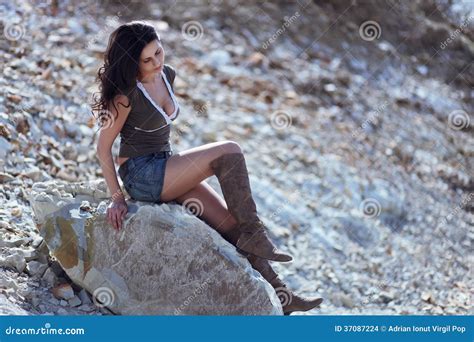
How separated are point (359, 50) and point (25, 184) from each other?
6366 mm

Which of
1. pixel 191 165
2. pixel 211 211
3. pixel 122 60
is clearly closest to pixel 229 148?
pixel 191 165

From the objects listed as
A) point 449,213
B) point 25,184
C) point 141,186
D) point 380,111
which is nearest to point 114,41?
point 141,186

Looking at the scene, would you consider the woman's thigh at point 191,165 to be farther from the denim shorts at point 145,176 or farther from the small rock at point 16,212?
the small rock at point 16,212

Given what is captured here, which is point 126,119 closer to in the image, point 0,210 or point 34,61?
point 0,210

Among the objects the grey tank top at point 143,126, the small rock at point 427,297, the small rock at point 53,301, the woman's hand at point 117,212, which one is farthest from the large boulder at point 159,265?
the small rock at point 427,297

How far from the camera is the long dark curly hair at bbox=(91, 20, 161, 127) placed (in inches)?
174

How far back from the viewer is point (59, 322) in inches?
169

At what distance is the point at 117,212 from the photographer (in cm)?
455

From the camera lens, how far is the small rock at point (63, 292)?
4.64 m

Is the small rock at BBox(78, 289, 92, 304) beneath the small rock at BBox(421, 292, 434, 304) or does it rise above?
beneath

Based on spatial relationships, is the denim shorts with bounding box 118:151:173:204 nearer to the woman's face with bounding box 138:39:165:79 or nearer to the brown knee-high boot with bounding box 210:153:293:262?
the brown knee-high boot with bounding box 210:153:293:262

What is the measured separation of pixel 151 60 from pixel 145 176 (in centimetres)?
65

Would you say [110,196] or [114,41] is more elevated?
[114,41]

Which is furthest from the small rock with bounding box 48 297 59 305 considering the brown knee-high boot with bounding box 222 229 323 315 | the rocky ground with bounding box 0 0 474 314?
the brown knee-high boot with bounding box 222 229 323 315
